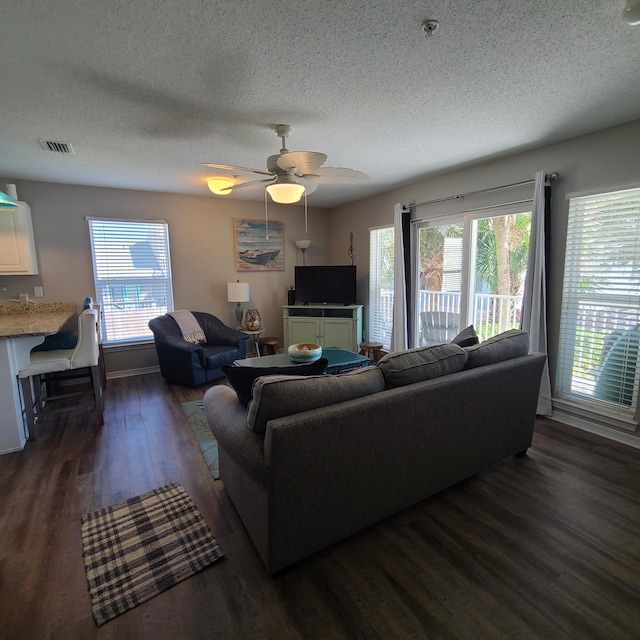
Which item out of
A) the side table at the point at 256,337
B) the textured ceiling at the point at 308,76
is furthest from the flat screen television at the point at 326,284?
the textured ceiling at the point at 308,76

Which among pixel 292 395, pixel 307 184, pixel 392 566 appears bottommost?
pixel 392 566

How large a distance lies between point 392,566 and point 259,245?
471cm

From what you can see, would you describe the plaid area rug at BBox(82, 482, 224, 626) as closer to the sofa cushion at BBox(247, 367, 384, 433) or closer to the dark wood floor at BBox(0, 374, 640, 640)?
the dark wood floor at BBox(0, 374, 640, 640)

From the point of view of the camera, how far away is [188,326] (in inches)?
180

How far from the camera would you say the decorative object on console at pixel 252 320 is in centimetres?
512

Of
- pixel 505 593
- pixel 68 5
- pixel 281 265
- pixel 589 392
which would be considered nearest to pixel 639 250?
pixel 589 392

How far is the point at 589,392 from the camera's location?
2980 mm

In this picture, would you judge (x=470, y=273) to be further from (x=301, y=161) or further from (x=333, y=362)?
(x=301, y=161)

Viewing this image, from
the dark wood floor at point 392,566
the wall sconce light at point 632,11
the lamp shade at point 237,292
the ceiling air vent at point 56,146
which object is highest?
the ceiling air vent at point 56,146

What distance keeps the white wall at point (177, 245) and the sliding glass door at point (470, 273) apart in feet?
7.29

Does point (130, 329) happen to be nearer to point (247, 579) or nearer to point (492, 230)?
point (247, 579)

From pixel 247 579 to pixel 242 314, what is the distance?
4001 mm

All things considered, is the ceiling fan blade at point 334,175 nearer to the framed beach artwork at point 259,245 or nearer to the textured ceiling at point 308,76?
the textured ceiling at point 308,76

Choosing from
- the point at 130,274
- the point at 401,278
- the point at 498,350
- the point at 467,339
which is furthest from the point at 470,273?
the point at 130,274
